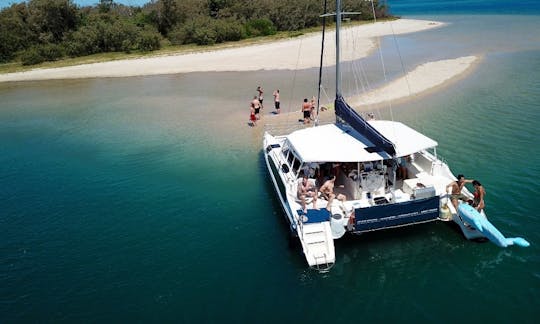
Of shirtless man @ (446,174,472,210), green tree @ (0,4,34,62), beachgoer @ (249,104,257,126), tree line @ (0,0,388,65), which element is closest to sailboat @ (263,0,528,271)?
shirtless man @ (446,174,472,210)

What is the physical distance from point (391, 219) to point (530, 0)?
125 meters

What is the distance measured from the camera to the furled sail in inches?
526

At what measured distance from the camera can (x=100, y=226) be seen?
50.7 feet

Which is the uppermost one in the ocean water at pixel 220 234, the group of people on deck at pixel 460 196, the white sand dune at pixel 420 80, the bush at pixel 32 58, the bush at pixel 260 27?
the bush at pixel 260 27

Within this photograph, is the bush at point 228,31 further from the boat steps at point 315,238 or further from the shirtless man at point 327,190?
the boat steps at point 315,238

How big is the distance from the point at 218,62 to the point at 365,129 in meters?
36.5

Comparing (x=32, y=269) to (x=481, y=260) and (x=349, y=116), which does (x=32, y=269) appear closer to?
(x=349, y=116)

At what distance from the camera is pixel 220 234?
14289 millimetres

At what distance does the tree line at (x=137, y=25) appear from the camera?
200 feet

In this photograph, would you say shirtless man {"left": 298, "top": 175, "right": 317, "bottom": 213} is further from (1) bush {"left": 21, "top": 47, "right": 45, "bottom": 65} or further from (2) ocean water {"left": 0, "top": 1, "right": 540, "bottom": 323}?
(1) bush {"left": 21, "top": 47, "right": 45, "bottom": 65}

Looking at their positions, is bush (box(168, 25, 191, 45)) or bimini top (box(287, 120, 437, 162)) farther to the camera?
bush (box(168, 25, 191, 45))

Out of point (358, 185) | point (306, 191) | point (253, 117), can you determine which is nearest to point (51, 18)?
point (253, 117)

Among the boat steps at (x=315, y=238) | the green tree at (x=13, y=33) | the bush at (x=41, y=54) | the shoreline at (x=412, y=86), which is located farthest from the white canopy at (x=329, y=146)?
the green tree at (x=13, y=33)

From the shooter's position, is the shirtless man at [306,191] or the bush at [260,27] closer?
the shirtless man at [306,191]
